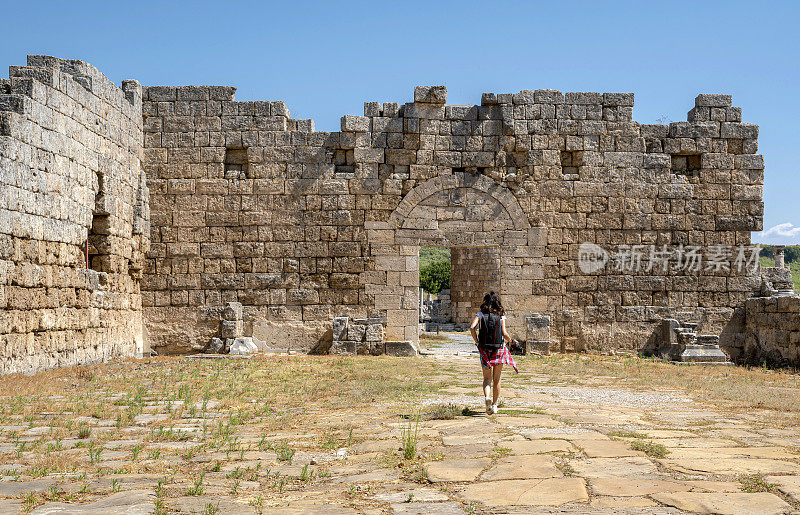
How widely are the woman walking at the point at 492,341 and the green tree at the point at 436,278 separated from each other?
115ft

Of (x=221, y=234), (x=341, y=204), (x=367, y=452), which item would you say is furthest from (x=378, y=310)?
(x=367, y=452)

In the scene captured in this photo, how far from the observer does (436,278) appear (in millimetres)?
42625

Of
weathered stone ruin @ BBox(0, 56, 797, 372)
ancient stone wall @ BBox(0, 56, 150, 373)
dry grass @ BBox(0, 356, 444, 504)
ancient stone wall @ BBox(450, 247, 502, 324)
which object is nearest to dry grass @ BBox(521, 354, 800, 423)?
weathered stone ruin @ BBox(0, 56, 797, 372)

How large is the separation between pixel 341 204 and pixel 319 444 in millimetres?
8551

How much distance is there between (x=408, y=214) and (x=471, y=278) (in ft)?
37.4

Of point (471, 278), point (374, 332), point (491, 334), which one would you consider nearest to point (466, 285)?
point (471, 278)

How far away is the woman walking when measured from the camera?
6590 millimetres

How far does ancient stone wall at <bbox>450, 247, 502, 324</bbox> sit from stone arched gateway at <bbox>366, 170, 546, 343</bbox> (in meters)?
10.4

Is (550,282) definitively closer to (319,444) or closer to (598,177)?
(598,177)

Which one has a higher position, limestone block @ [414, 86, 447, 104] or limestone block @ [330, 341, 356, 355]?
limestone block @ [414, 86, 447, 104]

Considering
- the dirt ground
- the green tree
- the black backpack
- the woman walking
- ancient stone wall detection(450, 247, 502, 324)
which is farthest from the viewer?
the green tree

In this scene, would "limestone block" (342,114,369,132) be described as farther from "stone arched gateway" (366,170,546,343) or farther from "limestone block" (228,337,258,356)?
"limestone block" (228,337,258,356)

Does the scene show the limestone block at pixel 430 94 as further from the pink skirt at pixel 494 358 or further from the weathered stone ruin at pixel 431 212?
the pink skirt at pixel 494 358

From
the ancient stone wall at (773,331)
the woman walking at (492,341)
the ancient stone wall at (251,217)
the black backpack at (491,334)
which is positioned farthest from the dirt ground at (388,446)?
the ancient stone wall at (251,217)
